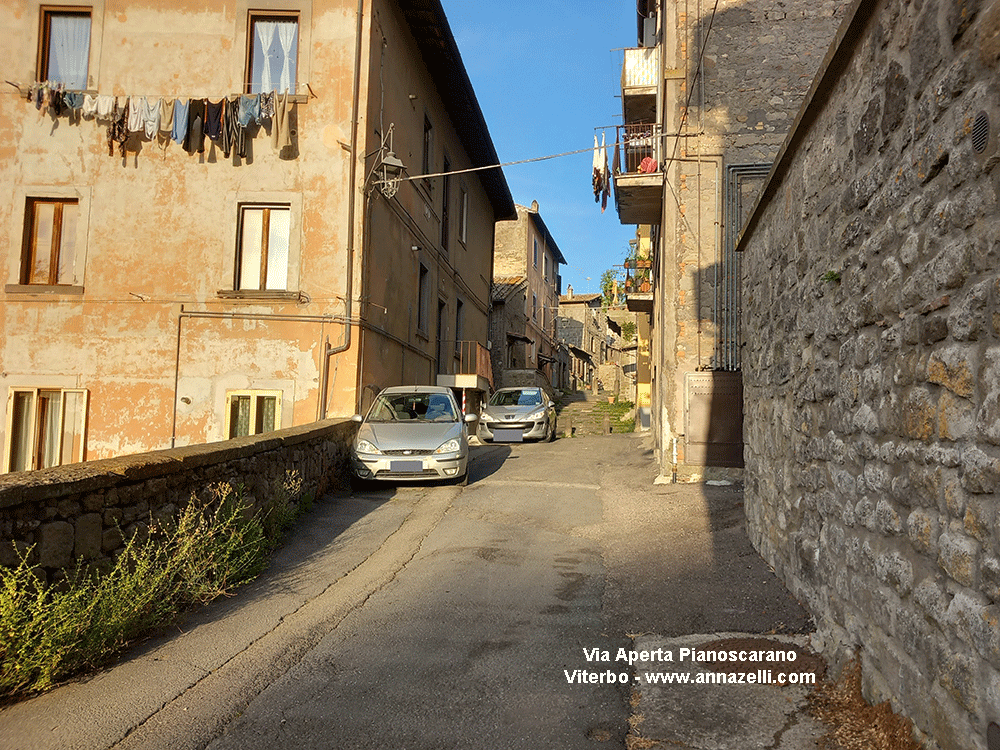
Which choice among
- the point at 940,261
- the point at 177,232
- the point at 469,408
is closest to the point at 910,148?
the point at 940,261

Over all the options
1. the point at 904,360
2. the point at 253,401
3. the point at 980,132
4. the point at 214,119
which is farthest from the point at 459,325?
the point at 980,132

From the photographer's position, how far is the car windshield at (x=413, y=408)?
36.1 feet

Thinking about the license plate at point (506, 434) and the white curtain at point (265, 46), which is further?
the license plate at point (506, 434)

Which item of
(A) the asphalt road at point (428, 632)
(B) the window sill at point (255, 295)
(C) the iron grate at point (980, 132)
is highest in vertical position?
(B) the window sill at point (255, 295)

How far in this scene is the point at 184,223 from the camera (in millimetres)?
12891

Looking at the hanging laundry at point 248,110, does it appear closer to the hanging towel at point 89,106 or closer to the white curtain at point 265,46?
the white curtain at point 265,46

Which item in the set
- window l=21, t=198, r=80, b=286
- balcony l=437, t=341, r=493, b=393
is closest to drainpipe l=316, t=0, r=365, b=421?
window l=21, t=198, r=80, b=286

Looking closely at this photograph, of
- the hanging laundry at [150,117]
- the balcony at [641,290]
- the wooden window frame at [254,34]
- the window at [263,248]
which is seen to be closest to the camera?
the hanging laundry at [150,117]

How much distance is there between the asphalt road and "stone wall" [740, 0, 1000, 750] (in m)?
1.13

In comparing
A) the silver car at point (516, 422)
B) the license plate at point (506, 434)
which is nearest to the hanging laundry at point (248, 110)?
the silver car at point (516, 422)

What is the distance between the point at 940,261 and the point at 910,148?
582 mm

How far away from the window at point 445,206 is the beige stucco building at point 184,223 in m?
5.27

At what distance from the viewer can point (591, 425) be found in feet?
79.3

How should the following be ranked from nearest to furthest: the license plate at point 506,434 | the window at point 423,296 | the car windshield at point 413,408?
the car windshield at point 413,408, the window at point 423,296, the license plate at point 506,434
